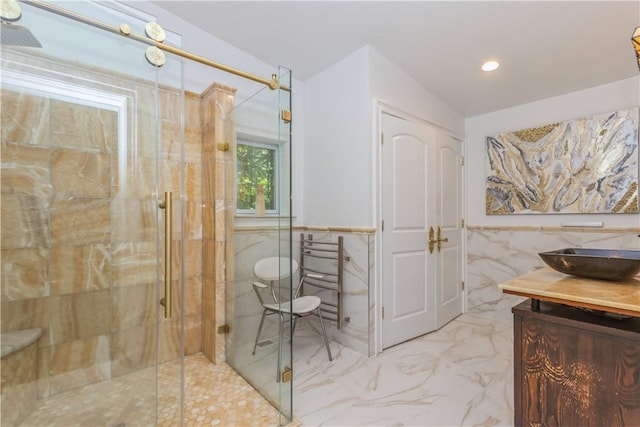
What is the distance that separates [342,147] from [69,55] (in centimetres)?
190

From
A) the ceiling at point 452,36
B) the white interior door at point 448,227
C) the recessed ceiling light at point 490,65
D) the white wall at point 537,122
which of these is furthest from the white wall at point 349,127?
the white wall at point 537,122

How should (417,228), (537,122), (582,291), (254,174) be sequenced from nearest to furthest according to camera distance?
(582,291) → (254,174) → (417,228) → (537,122)

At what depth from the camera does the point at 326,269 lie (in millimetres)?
2693

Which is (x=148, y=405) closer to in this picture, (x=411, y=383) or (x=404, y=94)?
(x=411, y=383)

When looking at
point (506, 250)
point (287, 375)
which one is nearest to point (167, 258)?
point (287, 375)

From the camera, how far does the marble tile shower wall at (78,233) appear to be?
1546 mm

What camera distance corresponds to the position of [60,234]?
169 centimetres

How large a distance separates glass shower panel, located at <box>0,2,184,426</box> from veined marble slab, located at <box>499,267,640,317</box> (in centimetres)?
185

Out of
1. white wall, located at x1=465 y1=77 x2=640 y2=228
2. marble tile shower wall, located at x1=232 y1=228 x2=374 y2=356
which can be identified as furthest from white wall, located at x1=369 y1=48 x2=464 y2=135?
marble tile shower wall, located at x1=232 y1=228 x2=374 y2=356

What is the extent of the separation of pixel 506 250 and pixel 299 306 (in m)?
2.43

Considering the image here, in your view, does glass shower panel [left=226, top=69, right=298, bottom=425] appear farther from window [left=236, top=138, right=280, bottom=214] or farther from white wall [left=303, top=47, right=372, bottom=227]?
white wall [left=303, top=47, right=372, bottom=227]

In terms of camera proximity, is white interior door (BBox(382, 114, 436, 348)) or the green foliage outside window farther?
white interior door (BBox(382, 114, 436, 348))

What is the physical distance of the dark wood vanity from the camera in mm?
1126

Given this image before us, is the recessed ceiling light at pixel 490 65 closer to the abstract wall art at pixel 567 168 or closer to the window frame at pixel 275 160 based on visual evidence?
the abstract wall art at pixel 567 168
